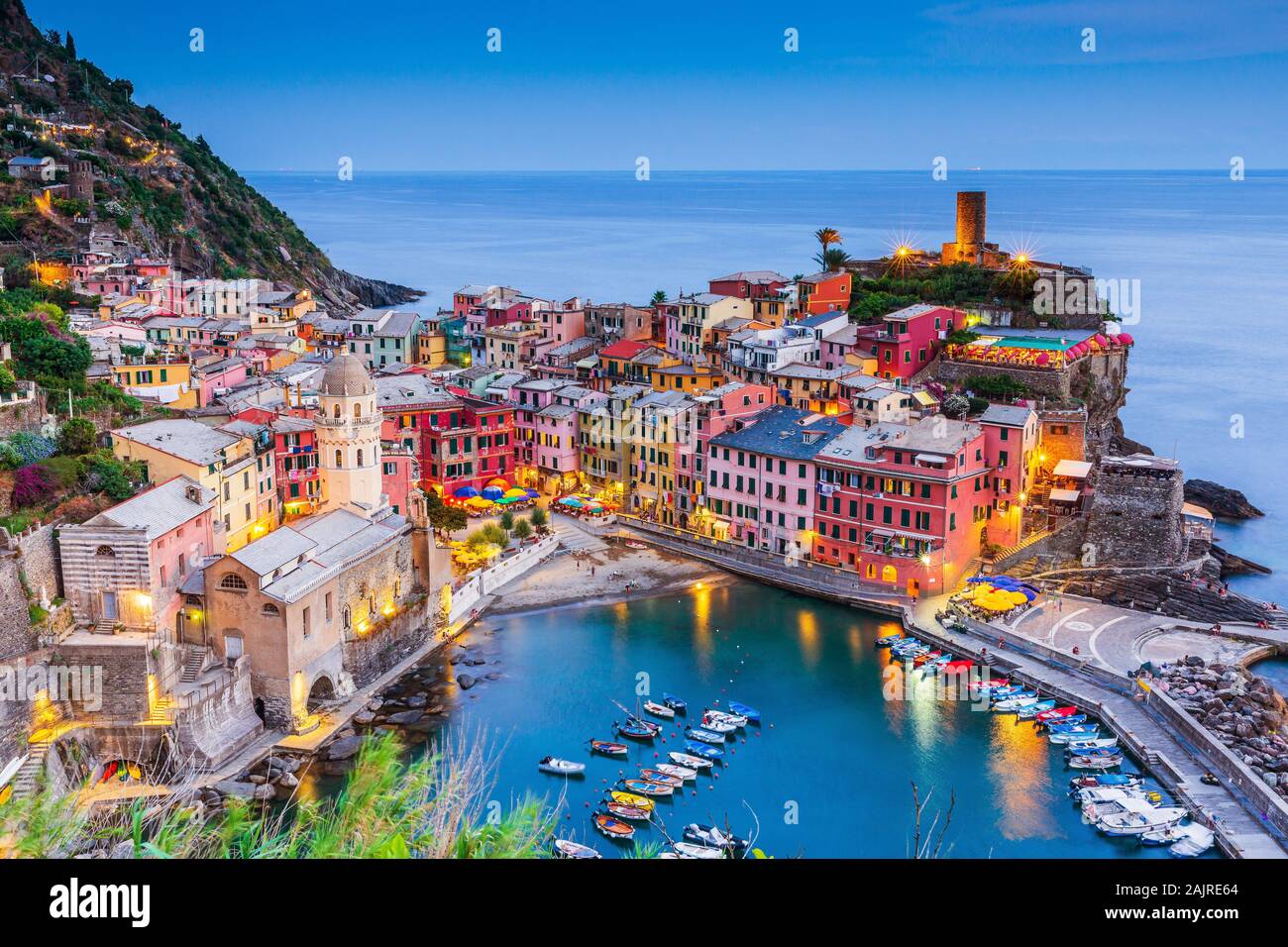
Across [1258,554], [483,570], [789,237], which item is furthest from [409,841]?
[789,237]

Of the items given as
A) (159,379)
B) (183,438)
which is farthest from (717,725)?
(159,379)

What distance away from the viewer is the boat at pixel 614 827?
81.0 feet

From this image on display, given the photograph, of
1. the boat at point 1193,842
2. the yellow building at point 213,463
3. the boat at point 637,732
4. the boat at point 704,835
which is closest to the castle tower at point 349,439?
the yellow building at point 213,463

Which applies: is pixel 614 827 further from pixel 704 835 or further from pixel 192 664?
pixel 192 664

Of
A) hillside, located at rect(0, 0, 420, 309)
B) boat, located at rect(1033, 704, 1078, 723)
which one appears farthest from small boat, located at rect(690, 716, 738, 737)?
hillside, located at rect(0, 0, 420, 309)

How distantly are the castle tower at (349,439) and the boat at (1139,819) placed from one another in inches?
775

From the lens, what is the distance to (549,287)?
102062 mm

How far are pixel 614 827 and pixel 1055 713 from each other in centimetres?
1143

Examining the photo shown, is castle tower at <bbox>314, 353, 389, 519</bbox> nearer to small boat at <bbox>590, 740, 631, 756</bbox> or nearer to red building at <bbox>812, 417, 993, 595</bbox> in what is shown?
small boat at <bbox>590, 740, 631, 756</bbox>

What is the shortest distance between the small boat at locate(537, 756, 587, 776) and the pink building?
14654 millimetres

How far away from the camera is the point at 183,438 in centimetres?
3319

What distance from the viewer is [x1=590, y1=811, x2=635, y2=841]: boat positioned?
24.7 m

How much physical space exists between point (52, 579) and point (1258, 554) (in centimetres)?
3726
